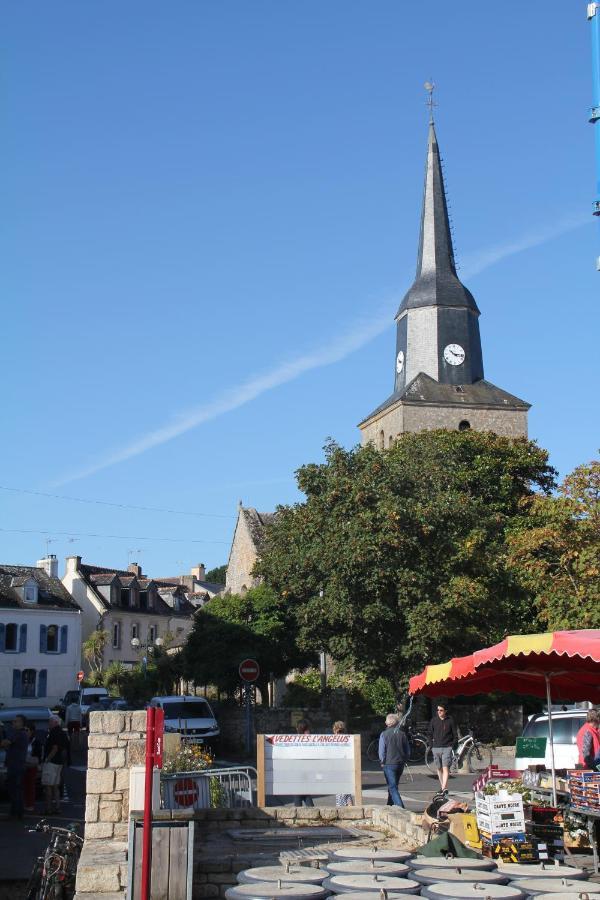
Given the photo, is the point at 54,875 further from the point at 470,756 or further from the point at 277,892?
the point at 470,756

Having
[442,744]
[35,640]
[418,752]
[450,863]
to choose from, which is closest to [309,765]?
[442,744]

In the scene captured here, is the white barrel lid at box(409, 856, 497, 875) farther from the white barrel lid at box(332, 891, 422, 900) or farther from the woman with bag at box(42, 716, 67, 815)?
the woman with bag at box(42, 716, 67, 815)

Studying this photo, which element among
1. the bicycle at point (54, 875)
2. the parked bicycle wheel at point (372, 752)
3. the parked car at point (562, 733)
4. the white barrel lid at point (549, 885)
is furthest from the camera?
the parked bicycle wheel at point (372, 752)

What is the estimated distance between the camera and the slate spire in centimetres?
5791

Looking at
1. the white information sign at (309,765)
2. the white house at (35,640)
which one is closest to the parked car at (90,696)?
the white house at (35,640)

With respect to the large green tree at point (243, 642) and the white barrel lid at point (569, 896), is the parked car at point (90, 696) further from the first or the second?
the white barrel lid at point (569, 896)

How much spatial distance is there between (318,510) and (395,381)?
98.0 ft

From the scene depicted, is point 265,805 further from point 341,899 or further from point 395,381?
point 395,381

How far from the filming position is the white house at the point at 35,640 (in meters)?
57.1

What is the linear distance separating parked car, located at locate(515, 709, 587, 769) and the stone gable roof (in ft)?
141

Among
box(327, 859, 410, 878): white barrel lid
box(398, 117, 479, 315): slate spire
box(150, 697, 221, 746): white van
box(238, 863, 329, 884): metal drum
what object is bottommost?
box(238, 863, 329, 884): metal drum

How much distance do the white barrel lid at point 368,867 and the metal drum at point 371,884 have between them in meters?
0.13

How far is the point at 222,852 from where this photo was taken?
1088cm

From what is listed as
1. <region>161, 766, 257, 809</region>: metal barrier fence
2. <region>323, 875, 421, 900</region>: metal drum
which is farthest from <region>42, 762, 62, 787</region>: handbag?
<region>323, 875, 421, 900</region>: metal drum
